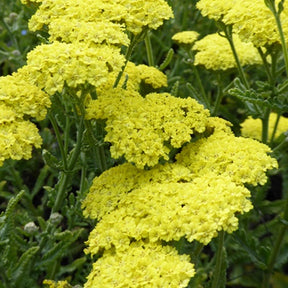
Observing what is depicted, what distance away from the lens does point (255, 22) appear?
2.54m

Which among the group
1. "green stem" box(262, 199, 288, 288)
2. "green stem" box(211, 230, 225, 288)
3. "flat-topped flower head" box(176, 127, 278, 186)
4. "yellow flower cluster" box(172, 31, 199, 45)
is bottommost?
"green stem" box(262, 199, 288, 288)

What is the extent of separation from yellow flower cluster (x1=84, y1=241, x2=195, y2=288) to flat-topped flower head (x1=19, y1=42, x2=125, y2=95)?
691 millimetres

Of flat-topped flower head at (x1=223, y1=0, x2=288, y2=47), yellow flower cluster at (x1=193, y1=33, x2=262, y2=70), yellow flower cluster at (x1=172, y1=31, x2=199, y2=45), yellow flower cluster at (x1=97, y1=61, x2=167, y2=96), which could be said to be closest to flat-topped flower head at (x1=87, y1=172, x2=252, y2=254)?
yellow flower cluster at (x1=97, y1=61, x2=167, y2=96)

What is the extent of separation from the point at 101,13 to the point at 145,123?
55 cm

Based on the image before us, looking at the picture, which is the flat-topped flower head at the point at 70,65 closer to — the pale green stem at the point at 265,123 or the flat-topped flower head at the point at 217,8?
the flat-topped flower head at the point at 217,8

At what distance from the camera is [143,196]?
2244mm

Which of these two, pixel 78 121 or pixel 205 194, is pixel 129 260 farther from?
pixel 78 121

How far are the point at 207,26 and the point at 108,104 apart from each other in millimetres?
2161

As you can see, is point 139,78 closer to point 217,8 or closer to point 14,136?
point 217,8

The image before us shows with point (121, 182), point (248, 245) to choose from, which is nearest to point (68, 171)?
point (121, 182)

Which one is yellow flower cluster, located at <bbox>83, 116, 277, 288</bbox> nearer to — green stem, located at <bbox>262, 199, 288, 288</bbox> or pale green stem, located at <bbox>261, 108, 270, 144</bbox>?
pale green stem, located at <bbox>261, 108, 270, 144</bbox>

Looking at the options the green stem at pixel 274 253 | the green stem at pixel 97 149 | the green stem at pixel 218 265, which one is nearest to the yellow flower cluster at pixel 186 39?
the green stem at pixel 97 149

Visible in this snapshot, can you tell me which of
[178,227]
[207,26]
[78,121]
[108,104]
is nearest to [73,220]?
[78,121]

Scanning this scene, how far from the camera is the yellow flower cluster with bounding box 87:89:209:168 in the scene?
2.27 m
